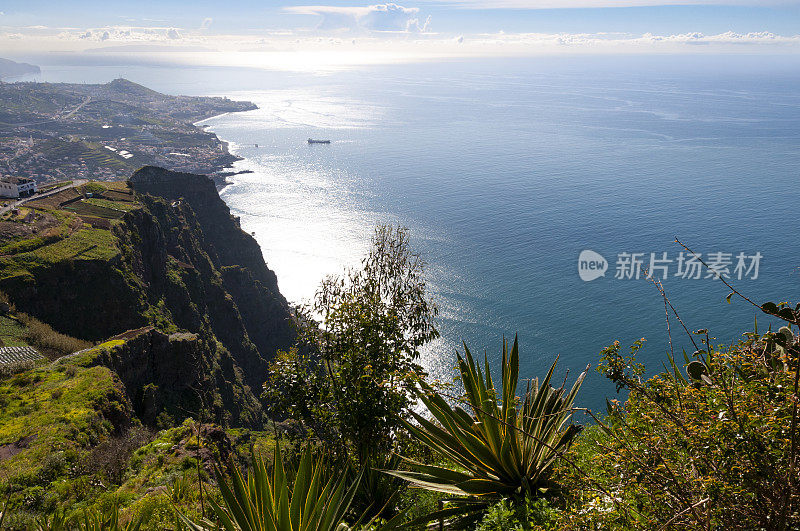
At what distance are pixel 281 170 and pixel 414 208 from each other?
146ft

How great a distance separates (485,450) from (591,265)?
184ft

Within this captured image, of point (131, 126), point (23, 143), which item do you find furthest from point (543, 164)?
point (131, 126)

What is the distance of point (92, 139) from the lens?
A: 13388 cm

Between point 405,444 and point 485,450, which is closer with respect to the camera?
point 485,450

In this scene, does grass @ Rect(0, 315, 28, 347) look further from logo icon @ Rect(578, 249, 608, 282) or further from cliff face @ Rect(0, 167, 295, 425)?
logo icon @ Rect(578, 249, 608, 282)

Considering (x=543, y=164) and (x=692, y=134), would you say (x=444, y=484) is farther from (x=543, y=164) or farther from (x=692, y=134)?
(x=692, y=134)

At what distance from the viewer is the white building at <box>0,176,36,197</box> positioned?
42.7 metres

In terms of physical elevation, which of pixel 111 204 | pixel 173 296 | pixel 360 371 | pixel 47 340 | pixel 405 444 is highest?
pixel 360 371

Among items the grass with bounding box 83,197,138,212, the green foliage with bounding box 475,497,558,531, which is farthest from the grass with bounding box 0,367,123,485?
the grass with bounding box 83,197,138,212

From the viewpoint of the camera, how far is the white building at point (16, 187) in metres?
42.7

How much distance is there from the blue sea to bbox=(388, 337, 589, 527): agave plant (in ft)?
37.9

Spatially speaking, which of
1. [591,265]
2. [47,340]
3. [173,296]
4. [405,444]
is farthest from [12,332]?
[591,265]

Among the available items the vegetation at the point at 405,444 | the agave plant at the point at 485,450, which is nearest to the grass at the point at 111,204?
the vegetation at the point at 405,444

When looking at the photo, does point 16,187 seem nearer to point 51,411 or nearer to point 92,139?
point 51,411
